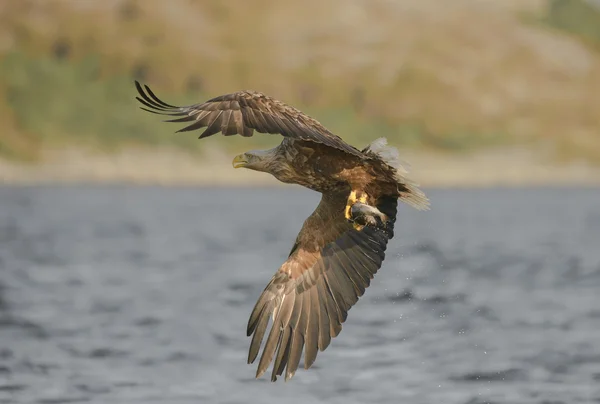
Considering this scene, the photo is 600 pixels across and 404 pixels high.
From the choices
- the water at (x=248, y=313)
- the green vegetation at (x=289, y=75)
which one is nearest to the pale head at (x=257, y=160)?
the water at (x=248, y=313)

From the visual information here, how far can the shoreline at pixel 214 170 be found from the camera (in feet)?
258

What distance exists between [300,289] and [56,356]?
5.57 meters

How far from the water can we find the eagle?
229 cm

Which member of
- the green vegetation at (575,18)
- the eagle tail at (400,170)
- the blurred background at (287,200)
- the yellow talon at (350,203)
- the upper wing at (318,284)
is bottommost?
the upper wing at (318,284)

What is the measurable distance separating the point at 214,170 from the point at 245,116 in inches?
2884

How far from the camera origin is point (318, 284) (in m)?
10.0

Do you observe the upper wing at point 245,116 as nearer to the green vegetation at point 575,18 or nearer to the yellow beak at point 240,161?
the yellow beak at point 240,161

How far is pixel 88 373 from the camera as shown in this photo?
13.3 meters

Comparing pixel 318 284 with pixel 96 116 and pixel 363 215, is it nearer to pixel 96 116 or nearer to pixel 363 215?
Result: pixel 363 215

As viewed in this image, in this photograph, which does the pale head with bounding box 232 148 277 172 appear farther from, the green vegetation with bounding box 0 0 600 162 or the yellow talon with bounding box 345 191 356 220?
the green vegetation with bounding box 0 0 600 162

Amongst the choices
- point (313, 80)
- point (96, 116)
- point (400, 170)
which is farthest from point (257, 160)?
point (313, 80)

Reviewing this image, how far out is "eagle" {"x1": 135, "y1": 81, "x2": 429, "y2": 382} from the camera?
948cm

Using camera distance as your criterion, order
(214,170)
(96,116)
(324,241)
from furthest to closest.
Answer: (96,116)
(214,170)
(324,241)

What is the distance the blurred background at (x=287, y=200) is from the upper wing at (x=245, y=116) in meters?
1.75
